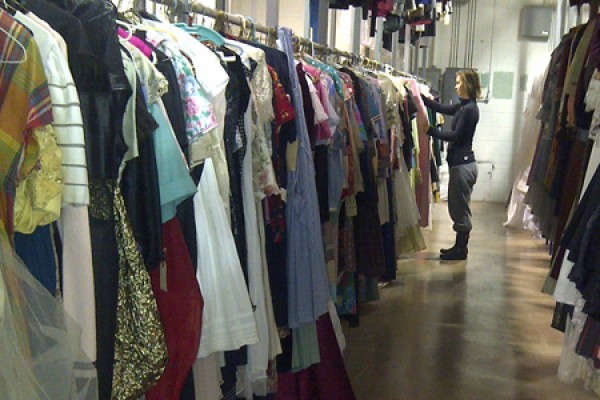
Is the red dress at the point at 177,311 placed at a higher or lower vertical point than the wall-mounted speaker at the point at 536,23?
lower

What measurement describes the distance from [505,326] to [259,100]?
9.55 ft

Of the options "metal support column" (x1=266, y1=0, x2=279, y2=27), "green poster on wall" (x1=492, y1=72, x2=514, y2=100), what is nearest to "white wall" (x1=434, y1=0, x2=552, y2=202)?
"green poster on wall" (x1=492, y1=72, x2=514, y2=100)

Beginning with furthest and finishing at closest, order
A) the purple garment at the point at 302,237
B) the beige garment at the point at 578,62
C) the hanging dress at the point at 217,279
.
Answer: the beige garment at the point at 578,62 → the purple garment at the point at 302,237 → the hanging dress at the point at 217,279

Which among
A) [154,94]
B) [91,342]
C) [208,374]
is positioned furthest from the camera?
[208,374]

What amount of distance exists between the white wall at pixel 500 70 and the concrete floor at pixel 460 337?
3.99 metres

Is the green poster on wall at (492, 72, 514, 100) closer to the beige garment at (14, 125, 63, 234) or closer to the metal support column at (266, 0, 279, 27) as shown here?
the metal support column at (266, 0, 279, 27)

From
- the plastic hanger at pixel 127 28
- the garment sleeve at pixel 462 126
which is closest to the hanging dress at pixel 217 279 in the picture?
the plastic hanger at pixel 127 28

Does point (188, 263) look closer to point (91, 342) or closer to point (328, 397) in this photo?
point (91, 342)

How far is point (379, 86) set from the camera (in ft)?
13.4

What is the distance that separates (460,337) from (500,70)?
685 cm

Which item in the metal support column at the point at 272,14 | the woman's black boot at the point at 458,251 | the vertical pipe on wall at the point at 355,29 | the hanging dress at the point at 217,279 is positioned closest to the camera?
the hanging dress at the point at 217,279

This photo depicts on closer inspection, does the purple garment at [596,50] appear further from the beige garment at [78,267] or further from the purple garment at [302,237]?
the beige garment at [78,267]

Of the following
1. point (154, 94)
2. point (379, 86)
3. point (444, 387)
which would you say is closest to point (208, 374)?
point (154, 94)

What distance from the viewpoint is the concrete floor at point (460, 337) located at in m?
3.33
